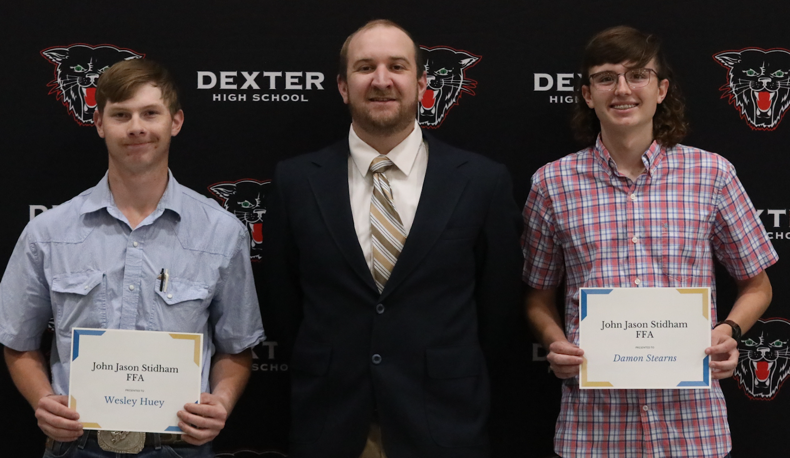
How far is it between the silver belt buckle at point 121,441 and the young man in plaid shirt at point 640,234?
1258mm

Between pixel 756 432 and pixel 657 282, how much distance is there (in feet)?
3.44

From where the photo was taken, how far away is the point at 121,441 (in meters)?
2.15

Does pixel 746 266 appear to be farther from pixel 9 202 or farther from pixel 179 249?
pixel 9 202

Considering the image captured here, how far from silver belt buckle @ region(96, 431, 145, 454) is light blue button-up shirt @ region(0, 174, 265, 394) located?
198mm

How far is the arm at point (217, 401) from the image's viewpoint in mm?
2119

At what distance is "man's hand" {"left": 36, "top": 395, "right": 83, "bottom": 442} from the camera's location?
6.88 ft

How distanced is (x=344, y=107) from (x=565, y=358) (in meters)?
1.26

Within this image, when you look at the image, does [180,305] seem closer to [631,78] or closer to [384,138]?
[384,138]

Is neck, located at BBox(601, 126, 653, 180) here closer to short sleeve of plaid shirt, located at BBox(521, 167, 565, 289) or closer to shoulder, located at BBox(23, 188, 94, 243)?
short sleeve of plaid shirt, located at BBox(521, 167, 565, 289)

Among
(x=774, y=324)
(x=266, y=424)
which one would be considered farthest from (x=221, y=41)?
(x=774, y=324)

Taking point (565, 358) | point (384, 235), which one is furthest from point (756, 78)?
point (384, 235)

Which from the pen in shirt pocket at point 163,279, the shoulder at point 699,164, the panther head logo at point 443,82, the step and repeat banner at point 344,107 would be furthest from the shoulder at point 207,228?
the shoulder at point 699,164

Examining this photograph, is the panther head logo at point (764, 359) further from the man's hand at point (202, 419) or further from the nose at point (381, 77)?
the man's hand at point (202, 419)

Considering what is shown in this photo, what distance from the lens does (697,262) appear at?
91.4 inches
